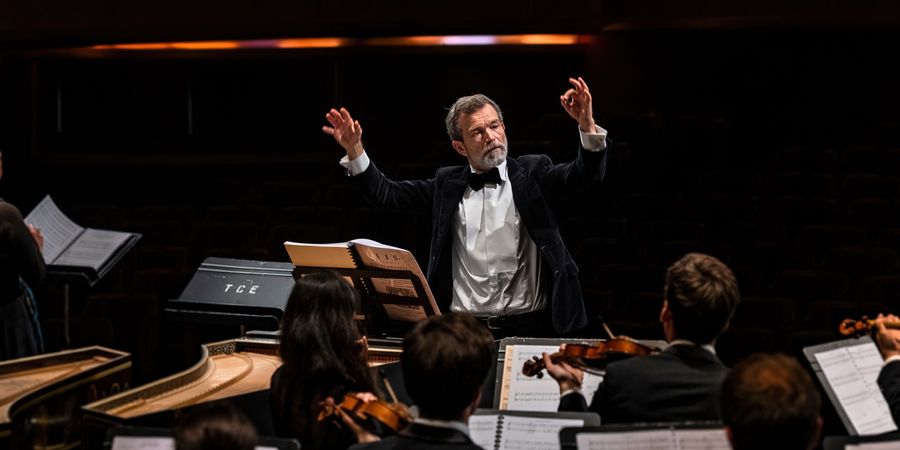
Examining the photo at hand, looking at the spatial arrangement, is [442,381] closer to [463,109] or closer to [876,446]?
[876,446]

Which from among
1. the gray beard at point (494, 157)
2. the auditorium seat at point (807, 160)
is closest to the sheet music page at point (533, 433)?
the gray beard at point (494, 157)

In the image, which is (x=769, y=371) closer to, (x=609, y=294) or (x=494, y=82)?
(x=609, y=294)

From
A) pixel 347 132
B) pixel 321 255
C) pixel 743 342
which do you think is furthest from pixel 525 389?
pixel 743 342

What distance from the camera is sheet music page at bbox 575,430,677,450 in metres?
1.75

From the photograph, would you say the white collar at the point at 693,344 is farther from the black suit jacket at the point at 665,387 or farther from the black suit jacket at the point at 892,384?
the black suit jacket at the point at 892,384

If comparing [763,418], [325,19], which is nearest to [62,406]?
[763,418]

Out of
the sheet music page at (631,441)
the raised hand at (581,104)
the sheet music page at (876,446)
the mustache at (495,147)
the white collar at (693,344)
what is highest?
the raised hand at (581,104)

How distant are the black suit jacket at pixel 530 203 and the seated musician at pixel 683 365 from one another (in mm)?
962

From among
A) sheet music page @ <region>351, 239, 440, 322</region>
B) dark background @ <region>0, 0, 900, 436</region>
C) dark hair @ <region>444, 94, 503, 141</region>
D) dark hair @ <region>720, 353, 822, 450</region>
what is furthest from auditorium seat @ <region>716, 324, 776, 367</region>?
dark hair @ <region>720, 353, 822, 450</region>

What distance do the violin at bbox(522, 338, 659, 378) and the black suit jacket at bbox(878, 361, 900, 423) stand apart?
536 mm

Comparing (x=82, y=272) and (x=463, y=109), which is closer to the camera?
(x=463, y=109)

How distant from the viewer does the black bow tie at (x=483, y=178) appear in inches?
126

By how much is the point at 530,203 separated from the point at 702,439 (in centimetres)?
146

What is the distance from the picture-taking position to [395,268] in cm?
280
